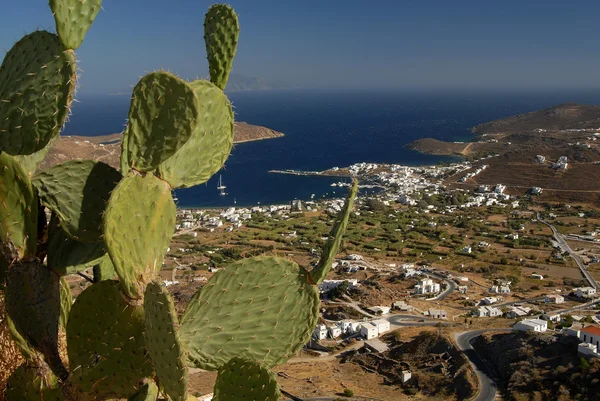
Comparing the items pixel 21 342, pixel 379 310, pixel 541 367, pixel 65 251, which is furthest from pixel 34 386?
pixel 379 310

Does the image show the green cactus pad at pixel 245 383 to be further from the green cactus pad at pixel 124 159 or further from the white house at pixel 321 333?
the white house at pixel 321 333

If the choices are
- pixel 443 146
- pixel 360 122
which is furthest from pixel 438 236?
pixel 360 122

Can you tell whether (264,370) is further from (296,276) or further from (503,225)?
(503,225)

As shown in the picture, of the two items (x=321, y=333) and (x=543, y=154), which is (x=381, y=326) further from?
(x=543, y=154)

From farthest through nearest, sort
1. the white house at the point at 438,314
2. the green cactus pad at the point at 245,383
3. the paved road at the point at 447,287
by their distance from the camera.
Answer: the paved road at the point at 447,287 < the white house at the point at 438,314 < the green cactus pad at the point at 245,383

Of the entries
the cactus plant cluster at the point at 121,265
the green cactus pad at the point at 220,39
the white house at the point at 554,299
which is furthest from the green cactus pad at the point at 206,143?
the white house at the point at 554,299

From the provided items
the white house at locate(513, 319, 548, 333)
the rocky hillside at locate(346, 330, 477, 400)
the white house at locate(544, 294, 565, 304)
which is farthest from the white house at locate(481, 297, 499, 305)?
the rocky hillside at locate(346, 330, 477, 400)

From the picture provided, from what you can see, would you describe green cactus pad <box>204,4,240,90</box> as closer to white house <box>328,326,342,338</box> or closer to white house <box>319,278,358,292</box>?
white house <box>328,326,342,338</box>
